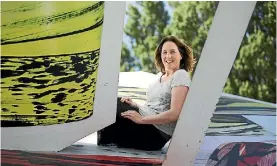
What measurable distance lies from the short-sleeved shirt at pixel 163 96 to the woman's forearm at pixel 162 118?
0.01 metres

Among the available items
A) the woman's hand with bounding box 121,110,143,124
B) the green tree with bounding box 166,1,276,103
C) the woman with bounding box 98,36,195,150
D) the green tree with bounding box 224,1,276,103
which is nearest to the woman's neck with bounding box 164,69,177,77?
the woman with bounding box 98,36,195,150

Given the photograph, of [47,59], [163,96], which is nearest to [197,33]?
[163,96]

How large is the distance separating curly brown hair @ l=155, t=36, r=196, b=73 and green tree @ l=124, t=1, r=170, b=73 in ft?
1.78

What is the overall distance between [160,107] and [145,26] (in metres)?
1.37

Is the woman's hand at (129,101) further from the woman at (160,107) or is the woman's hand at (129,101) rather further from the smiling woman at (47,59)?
the smiling woman at (47,59)

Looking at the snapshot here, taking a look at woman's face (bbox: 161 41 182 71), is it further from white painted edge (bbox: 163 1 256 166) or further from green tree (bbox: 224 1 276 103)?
green tree (bbox: 224 1 276 103)

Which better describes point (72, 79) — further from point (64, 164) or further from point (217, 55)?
point (217, 55)

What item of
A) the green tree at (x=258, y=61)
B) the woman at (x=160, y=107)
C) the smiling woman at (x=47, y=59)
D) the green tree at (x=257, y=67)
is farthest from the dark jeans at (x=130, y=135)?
the green tree at (x=257, y=67)

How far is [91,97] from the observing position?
190 cm

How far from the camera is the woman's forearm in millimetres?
1953

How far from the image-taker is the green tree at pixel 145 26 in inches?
107

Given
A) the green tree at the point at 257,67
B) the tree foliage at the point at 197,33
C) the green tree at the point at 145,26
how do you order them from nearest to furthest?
the tree foliage at the point at 197,33
the green tree at the point at 145,26
the green tree at the point at 257,67

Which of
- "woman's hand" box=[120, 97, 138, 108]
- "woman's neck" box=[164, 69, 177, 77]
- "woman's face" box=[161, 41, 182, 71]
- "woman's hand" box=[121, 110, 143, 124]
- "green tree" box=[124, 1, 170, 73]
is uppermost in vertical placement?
"green tree" box=[124, 1, 170, 73]

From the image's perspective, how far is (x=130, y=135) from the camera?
6.57 ft
